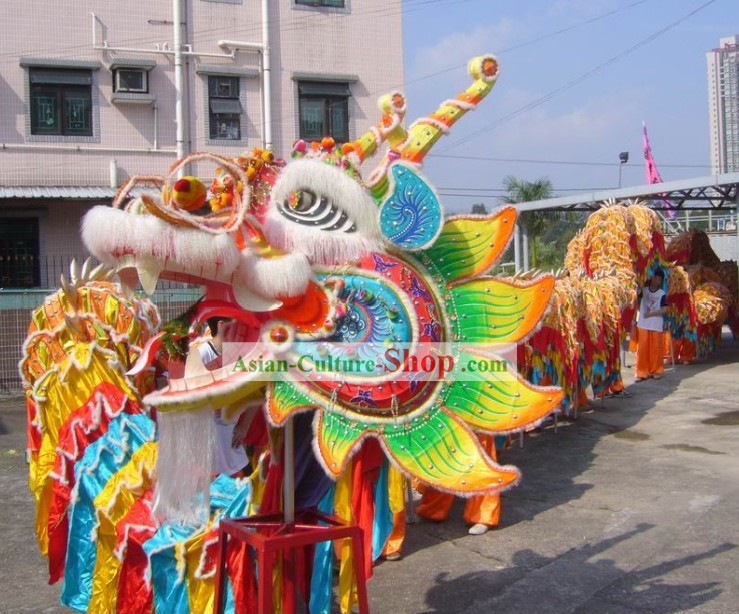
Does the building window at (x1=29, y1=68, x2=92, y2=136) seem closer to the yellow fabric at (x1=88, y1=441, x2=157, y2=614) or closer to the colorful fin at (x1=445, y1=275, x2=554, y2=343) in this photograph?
the yellow fabric at (x1=88, y1=441, x2=157, y2=614)

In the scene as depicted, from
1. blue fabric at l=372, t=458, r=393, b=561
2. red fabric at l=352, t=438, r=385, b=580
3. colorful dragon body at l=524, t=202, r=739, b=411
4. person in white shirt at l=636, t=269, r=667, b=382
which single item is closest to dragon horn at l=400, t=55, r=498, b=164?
red fabric at l=352, t=438, r=385, b=580

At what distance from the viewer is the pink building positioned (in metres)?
11.4

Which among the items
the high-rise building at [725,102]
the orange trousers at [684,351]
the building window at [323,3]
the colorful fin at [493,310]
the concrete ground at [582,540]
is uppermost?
the high-rise building at [725,102]

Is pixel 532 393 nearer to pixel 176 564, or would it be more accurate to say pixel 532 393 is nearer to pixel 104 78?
pixel 176 564

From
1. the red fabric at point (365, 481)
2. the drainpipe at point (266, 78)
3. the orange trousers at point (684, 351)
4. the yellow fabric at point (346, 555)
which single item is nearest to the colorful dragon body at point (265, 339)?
the yellow fabric at point (346, 555)

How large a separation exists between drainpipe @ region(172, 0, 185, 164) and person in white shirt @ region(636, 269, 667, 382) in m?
6.68

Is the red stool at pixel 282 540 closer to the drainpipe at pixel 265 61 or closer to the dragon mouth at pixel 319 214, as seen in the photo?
the dragon mouth at pixel 319 214

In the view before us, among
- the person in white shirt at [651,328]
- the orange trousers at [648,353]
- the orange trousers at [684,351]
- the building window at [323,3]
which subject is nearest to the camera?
the person in white shirt at [651,328]

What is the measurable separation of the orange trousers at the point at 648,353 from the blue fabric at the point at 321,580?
6.87 meters

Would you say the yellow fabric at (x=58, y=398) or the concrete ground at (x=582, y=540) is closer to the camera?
the yellow fabric at (x=58, y=398)

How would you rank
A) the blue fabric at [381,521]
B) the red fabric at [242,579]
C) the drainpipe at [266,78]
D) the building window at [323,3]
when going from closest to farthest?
the red fabric at [242,579]
the blue fabric at [381,521]
the drainpipe at [266,78]
the building window at [323,3]

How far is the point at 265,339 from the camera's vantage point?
2400 millimetres

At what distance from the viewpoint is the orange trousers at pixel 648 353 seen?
9203mm

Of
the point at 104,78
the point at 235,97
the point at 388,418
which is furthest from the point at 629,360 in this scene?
the point at 388,418
